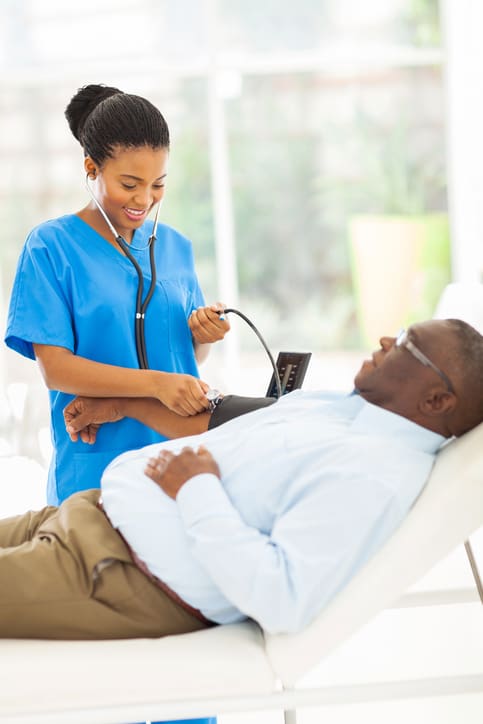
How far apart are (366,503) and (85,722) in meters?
0.48

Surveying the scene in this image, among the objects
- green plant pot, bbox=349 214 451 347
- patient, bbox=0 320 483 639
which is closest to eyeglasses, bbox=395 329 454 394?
patient, bbox=0 320 483 639

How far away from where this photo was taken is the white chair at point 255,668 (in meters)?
1.23

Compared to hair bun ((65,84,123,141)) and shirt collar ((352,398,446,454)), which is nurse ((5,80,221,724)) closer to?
hair bun ((65,84,123,141))

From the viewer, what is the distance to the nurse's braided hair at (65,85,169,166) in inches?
66.0

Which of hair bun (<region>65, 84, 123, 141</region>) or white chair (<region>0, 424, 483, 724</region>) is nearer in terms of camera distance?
white chair (<region>0, 424, 483, 724</region>)

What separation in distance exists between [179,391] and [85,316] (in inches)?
10.2

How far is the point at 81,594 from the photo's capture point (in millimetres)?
1354

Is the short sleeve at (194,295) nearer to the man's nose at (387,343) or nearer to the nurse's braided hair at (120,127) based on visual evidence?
the nurse's braided hair at (120,127)

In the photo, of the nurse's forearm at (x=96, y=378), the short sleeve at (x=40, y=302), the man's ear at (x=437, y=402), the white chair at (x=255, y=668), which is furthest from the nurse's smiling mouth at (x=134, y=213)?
the white chair at (x=255, y=668)

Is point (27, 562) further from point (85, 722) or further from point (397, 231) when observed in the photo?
point (397, 231)

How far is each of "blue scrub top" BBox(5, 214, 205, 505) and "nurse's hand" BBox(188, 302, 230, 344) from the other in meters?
0.04

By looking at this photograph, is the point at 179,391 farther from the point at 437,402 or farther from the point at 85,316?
the point at 437,402

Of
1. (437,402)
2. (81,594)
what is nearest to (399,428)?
(437,402)

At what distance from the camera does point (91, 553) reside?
137cm
